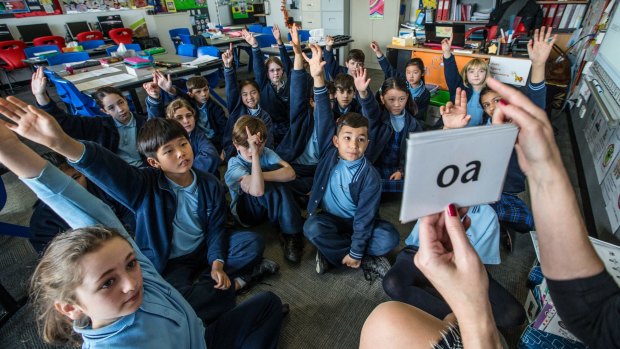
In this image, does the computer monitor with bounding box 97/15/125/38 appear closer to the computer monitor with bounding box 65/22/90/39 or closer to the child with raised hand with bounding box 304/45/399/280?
the computer monitor with bounding box 65/22/90/39

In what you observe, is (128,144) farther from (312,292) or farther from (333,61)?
(333,61)

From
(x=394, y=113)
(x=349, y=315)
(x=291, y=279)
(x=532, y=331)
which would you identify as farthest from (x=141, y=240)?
(x=394, y=113)

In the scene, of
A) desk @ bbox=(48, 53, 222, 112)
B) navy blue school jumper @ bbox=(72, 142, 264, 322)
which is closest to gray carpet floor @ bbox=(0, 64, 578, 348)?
navy blue school jumper @ bbox=(72, 142, 264, 322)

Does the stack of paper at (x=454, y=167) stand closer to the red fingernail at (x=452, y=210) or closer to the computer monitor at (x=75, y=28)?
the red fingernail at (x=452, y=210)

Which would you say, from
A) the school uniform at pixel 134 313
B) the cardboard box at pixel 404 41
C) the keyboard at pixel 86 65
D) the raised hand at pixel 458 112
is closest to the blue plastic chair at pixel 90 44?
the keyboard at pixel 86 65

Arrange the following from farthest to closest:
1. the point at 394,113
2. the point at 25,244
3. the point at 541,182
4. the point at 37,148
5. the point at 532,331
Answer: the point at 37,148 → the point at 394,113 → the point at 25,244 → the point at 532,331 → the point at 541,182

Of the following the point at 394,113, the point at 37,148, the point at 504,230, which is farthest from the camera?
the point at 37,148

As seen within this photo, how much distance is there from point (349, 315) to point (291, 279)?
1.19 feet

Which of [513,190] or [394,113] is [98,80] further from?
[513,190]

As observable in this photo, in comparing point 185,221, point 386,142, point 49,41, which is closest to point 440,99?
point 386,142

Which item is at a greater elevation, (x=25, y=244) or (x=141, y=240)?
(x=141, y=240)

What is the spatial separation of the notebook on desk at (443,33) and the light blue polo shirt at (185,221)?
3.62 m

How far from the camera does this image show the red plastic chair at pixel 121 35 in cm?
533

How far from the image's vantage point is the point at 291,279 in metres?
1.60
